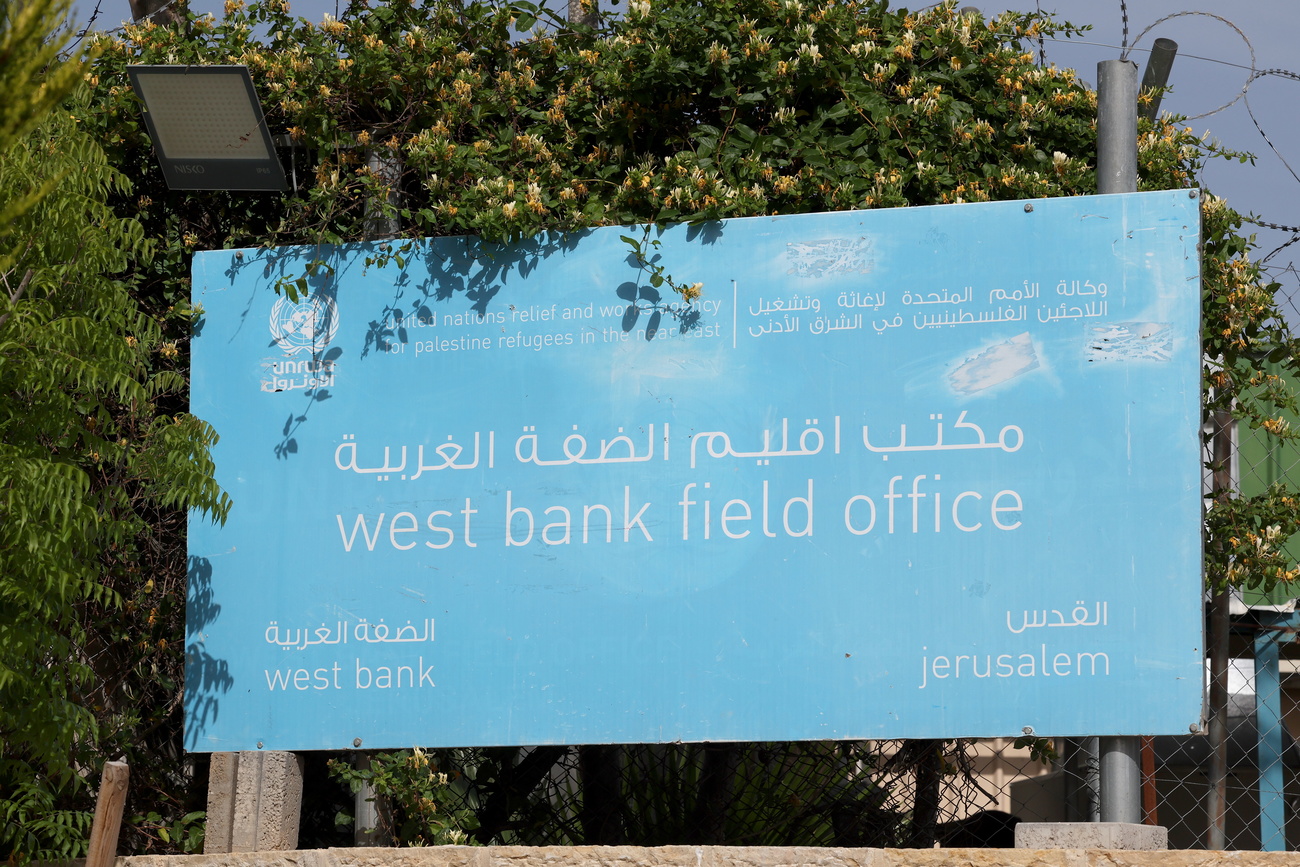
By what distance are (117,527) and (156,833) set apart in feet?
4.13

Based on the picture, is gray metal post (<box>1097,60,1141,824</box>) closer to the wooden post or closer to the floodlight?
the floodlight

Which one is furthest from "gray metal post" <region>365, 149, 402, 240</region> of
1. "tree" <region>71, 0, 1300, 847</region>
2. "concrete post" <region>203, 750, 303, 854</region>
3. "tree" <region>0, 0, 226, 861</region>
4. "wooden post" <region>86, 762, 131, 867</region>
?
"wooden post" <region>86, 762, 131, 867</region>

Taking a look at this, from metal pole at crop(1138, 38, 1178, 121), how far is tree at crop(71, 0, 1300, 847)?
8 centimetres

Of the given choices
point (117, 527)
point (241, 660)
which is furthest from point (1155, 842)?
point (117, 527)

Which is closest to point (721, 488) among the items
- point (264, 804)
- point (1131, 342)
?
point (1131, 342)

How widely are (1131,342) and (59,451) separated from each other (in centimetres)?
324

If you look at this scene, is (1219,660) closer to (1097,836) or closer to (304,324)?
(1097,836)

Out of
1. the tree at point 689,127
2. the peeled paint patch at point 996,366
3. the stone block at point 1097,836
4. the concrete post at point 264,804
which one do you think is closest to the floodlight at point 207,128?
the tree at point 689,127

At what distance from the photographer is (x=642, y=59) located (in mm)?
4469

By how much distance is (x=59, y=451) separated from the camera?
13.3 ft

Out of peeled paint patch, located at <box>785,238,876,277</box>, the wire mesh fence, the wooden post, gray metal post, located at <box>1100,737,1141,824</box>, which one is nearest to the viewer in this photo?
gray metal post, located at <box>1100,737,1141,824</box>

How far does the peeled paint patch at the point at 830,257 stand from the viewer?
13.3 ft

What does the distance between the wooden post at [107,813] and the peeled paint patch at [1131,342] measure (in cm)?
313

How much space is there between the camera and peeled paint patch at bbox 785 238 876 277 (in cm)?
404
